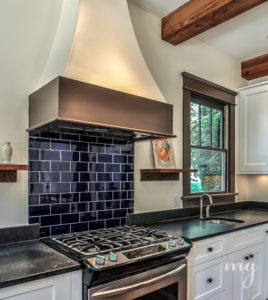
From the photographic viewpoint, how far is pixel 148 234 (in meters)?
1.99

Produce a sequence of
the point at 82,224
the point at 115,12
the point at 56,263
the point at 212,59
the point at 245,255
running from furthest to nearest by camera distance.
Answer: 1. the point at 212,59
2. the point at 245,255
3. the point at 82,224
4. the point at 115,12
5. the point at 56,263

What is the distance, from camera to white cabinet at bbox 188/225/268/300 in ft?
6.59

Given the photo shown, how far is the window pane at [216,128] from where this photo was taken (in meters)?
3.39

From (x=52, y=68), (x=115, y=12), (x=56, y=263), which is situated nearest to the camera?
(x=56, y=263)

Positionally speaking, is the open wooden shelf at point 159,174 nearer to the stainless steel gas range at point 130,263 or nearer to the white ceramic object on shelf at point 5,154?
the stainless steel gas range at point 130,263

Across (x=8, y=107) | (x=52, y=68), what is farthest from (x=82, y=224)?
(x=52, y=68)

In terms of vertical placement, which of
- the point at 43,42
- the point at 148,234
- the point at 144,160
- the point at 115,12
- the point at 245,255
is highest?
the point at 115,12

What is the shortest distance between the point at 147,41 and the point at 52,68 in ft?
3.90

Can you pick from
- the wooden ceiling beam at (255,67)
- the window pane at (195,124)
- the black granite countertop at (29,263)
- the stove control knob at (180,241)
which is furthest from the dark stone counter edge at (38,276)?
the wooden ceiling beam at (255,67)

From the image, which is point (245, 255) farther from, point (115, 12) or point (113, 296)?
point (115, 12)

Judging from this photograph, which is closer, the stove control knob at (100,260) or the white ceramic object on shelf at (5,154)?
the stove control knob at (100,260)

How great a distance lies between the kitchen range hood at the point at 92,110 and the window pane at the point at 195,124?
1128 millimetres

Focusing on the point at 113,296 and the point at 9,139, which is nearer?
the point at 113,296

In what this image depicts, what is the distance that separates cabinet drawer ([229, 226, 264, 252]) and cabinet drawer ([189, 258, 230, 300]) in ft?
0.64
